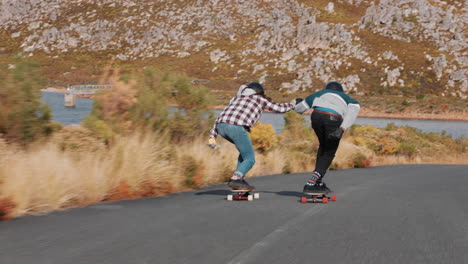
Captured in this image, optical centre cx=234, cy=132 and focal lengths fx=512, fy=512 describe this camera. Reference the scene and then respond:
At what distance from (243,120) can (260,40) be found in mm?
117079

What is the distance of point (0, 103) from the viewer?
979cm

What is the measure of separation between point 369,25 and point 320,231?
115618 millimetres

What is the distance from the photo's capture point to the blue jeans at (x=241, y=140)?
813 centimetres

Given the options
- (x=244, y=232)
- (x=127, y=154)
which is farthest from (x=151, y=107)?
(x=244, y=232)

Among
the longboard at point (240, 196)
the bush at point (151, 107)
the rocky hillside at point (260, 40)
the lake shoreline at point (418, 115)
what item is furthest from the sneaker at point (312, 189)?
the rocky hillside at point (260, 40)

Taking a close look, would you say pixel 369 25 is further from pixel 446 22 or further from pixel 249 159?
pixel 249 159

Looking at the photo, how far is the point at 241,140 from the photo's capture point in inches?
323

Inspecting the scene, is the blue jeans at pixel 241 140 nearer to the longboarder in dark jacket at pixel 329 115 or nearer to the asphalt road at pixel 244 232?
the asphalt road at pixel 244 232

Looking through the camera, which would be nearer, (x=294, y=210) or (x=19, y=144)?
(x=294, y=210)

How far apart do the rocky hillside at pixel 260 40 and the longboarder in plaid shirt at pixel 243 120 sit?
69.5m

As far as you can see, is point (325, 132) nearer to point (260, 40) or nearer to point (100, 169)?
point (100, 169)

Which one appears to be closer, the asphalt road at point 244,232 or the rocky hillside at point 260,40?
the asphalt road at point 244,232

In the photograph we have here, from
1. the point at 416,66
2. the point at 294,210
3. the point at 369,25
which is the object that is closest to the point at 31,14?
the point at 369,25

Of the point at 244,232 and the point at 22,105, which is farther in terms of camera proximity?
the point at 22,105
